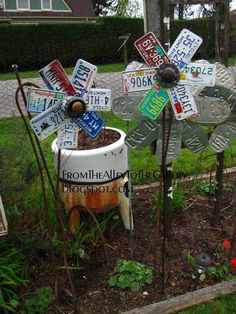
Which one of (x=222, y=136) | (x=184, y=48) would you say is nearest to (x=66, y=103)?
(x=184, y=48)

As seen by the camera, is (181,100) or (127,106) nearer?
(181,100)

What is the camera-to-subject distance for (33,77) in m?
10.9

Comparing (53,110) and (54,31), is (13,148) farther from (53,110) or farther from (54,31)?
(54,31)

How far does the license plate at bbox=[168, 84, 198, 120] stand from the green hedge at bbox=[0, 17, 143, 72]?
11208 millimetres

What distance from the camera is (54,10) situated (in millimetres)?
21578

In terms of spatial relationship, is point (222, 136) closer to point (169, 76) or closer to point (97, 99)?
point (169, 76)

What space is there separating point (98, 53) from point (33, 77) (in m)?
3.87

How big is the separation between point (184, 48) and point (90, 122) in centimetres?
53

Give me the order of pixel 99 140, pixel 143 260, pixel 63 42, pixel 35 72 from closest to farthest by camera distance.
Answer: pixel 143 260 < pixel 99 140 < pixel 35 72 < pixel 63 42

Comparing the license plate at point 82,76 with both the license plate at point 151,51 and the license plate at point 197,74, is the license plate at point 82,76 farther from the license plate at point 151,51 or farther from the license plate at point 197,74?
the license plate at point 197,74

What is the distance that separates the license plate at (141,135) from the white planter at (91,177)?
1.36 feet

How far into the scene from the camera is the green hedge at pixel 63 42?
12891 millimetres

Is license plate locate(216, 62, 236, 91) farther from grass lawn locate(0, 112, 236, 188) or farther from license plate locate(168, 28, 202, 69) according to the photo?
grass lawn locate(0, 112, 236, 188)

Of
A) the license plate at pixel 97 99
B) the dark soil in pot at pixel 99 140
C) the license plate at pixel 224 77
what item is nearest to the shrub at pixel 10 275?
the dark soil in pot at pixel 99 140
